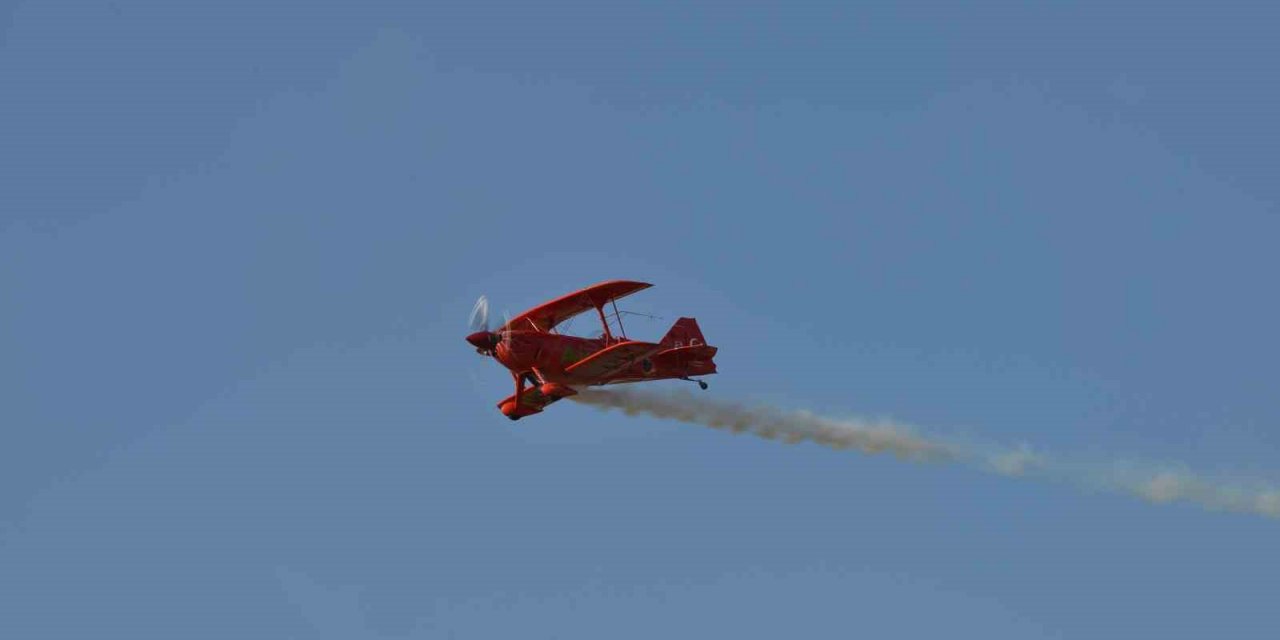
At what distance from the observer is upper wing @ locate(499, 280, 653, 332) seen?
8356cm

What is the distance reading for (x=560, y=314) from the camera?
3346 inches

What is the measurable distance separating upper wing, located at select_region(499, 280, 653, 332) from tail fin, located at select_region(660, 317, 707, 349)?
2146mm

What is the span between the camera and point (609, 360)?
82438 mm

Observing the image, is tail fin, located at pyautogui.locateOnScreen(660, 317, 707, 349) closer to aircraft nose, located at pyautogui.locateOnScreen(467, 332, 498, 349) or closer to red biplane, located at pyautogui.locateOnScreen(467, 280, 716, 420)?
red biplane, located at pyautogui.locateOnScreen(467, 280, 716, 420)

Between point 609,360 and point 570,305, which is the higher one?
point 570,305

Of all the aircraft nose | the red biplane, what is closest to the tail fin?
the red biplane

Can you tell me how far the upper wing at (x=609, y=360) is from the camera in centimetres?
8200

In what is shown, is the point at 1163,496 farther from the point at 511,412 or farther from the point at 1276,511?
the point at 511,412

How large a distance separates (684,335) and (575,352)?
3.94 meters

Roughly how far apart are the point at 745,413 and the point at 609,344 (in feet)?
23.5

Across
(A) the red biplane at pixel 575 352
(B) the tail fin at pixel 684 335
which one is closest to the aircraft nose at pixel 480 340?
(A) the red biplane at pixel 575 352

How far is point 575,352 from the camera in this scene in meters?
83.1

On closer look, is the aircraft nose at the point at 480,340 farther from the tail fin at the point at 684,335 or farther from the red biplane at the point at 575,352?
the tail fin at the point at 684,335

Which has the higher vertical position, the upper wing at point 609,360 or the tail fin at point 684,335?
the tail fin at point 684,335
